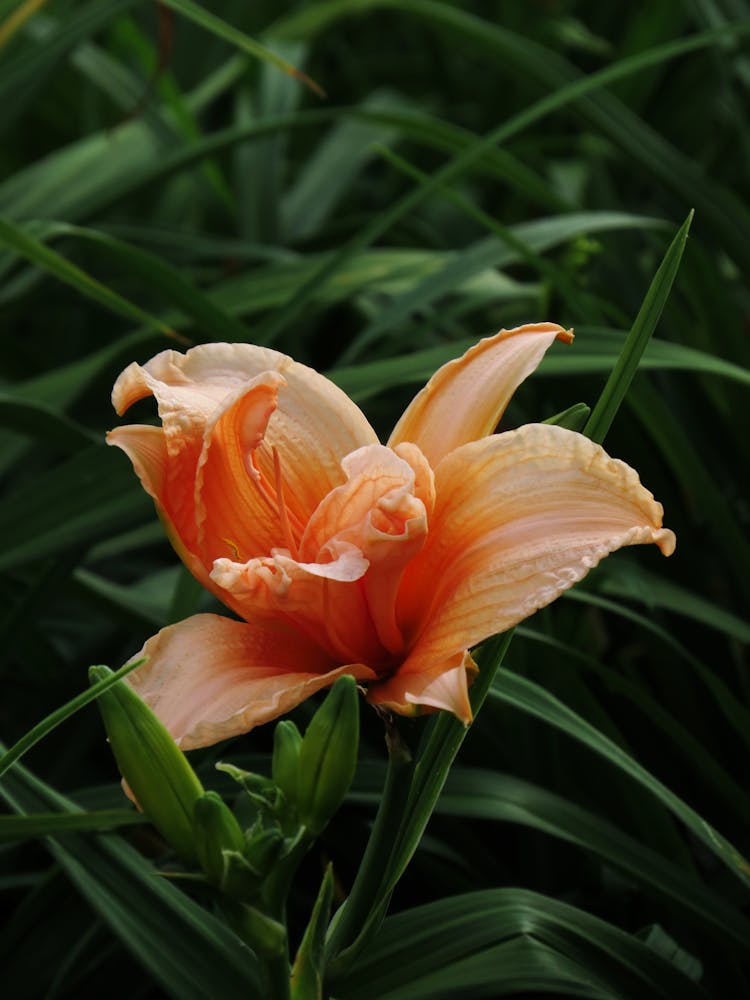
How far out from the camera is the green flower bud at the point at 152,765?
43 centimetres

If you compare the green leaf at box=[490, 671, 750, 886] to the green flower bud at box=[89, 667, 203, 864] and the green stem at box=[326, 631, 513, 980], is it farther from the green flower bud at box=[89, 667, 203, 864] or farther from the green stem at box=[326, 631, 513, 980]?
the green flower bud at box=[89, 667, 203, 864]

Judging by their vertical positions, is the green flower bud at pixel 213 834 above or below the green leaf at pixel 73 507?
above

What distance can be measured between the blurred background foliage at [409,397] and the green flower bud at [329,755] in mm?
169

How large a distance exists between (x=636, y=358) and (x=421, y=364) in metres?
0.37

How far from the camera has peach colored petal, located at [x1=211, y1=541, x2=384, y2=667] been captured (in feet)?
1.41

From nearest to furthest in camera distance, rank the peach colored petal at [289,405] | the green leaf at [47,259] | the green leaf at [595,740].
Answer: the peach colored petal at [289,405]
the green leaf at [595,740]
the green leaf at [47,259]

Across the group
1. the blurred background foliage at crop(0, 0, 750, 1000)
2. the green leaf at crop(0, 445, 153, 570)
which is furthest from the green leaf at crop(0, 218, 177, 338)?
the green leaf at crop(0, 445, 153, 570)

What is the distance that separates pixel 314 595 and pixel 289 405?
108 mm

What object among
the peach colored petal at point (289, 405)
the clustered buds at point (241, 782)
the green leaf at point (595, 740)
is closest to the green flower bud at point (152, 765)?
the clustered buds at point (241, 782)

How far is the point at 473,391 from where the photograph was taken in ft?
1.65

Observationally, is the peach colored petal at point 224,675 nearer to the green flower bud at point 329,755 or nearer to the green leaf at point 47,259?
the green flower bud at point 329,755

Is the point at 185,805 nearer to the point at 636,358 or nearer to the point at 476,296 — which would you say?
the point at 636,358

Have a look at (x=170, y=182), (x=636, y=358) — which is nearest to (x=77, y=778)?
(x=636, y=358)

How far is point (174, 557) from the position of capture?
1260 millimetres
